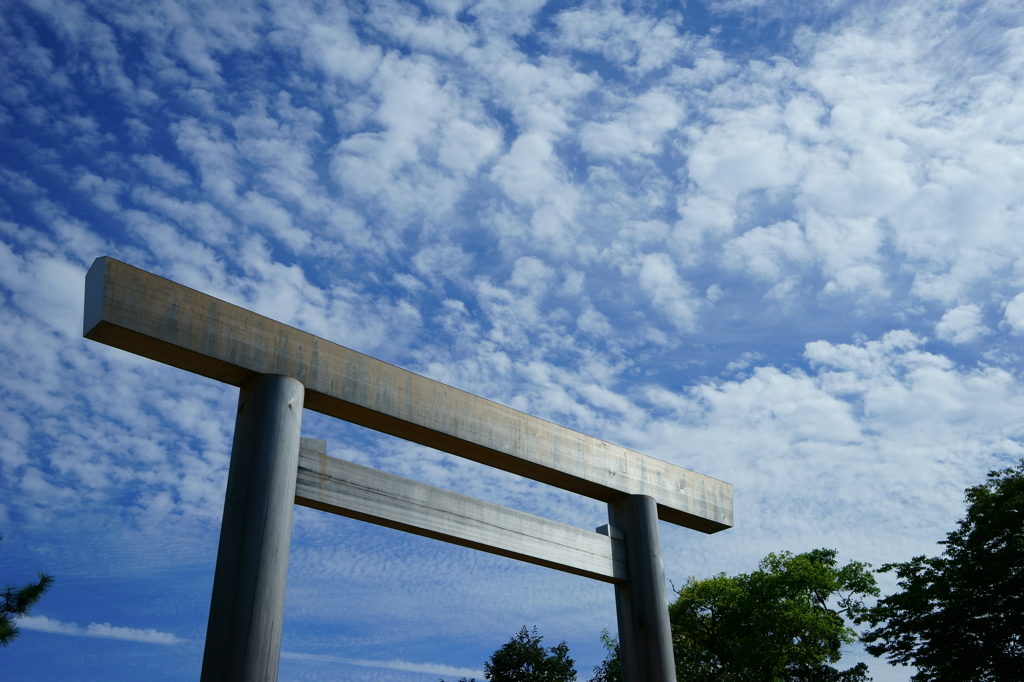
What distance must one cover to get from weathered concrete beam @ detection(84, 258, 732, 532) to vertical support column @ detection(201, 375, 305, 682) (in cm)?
19

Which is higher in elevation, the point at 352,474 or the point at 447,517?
the point at 352,474

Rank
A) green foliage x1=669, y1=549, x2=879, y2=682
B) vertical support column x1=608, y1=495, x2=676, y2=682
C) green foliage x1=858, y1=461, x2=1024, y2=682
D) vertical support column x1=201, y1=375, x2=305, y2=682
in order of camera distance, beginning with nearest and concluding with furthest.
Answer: vertical support column x1=201, y1=375, x2=305, y2=682 → vertical support column x1=608, y1=495, x2=676, y2=682 → green foliage x1=858, y1=461, x2=1024, y2=682 → green foliage x1=669, y1=549, x2=879, y2=682

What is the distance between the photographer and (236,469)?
11.5 feet

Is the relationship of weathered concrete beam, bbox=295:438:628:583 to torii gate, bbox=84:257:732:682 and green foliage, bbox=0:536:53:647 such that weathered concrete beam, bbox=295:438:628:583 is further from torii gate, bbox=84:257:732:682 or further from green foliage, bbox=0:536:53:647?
green foliage, bbox=0:536:53:647

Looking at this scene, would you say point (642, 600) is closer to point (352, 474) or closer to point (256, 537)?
point (352, 474)

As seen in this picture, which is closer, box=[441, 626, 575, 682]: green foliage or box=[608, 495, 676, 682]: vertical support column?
box=[608, 495, 676, 682]: vertical support column

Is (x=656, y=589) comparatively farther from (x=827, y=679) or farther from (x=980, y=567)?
(x=827, y=679)

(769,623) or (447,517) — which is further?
(769,623)

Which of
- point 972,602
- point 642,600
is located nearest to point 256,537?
point 642,600

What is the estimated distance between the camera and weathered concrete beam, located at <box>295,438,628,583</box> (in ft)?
12.8

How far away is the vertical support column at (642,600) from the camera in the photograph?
4.75m

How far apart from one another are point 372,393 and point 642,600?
7.35 ft

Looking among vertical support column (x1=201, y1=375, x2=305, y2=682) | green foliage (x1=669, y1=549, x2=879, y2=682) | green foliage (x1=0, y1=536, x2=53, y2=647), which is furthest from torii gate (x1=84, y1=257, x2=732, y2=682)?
green foliage (x1=669, y1=549, x2=879, y2=682)

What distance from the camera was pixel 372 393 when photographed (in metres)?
4.09
